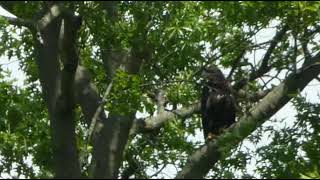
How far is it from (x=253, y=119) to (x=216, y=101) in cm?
147

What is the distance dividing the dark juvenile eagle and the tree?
0.41 feet

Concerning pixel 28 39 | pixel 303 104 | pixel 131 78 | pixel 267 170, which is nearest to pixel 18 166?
pixel 131 78

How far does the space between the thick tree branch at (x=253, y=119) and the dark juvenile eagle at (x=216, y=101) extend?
3.65ft

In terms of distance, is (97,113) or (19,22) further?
(19,22)

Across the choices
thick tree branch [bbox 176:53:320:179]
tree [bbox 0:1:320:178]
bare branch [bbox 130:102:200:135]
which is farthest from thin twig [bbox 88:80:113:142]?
thick tree branch [bbox 176:53:320:179]

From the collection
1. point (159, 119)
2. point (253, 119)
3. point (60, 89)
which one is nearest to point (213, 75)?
point (159, 119)

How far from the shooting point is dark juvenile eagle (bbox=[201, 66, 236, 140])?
858cm

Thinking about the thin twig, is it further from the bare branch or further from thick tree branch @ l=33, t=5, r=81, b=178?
the bare branch

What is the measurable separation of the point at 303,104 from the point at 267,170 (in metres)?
1.01

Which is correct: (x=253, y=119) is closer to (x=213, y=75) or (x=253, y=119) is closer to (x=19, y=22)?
(x=213, y=75)

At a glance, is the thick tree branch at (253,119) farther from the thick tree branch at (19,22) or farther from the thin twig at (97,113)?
the thick tree branch at (19,22)

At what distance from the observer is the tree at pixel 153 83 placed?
22.8 feet

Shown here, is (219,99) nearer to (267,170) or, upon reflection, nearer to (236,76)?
(236,76)

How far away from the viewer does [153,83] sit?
8242 millimetres
